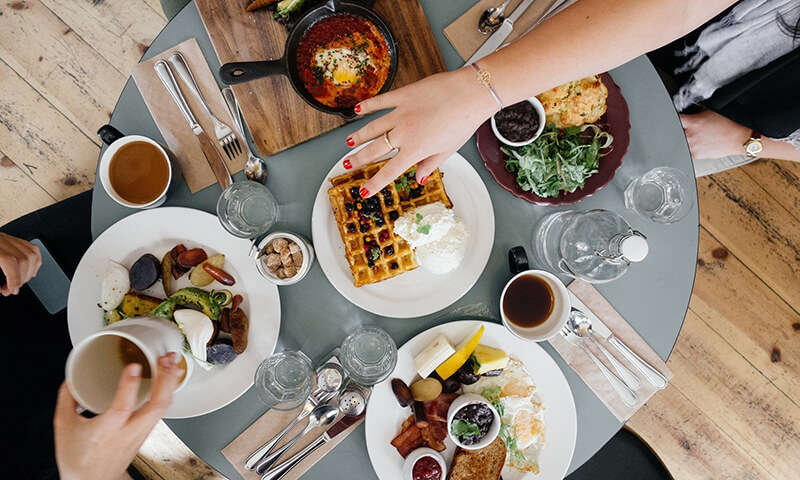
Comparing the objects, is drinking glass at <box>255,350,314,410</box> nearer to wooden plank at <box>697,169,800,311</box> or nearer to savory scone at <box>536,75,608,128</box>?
savory scone at <box>536,75,608,128</box>

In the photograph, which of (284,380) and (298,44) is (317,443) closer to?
(284,380)

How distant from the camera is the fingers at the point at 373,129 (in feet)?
5.04

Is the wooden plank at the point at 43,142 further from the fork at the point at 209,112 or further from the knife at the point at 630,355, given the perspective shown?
the knife at the point at 630,355

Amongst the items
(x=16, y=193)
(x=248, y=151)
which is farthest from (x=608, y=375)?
(x=16, y=193)

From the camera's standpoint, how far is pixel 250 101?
1.77m

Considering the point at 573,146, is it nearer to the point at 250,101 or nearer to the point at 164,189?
the point at 250,101

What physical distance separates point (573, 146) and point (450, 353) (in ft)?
2.87

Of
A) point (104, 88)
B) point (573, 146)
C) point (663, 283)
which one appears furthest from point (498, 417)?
point (104, 88)

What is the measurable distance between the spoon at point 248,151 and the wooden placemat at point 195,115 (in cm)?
2

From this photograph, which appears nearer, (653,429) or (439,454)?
(439,454)

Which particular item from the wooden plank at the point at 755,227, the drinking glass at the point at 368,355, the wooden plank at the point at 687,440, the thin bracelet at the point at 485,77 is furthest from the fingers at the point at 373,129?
the wooden plank at the point at 687,440

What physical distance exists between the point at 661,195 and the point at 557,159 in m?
0.46

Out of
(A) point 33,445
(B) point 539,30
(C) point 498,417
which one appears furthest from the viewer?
(A) point 33,445

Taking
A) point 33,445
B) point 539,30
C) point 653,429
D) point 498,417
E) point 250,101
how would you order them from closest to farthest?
point 539,30, point 498,417, point 250,101, point 33,445, point 653,429
